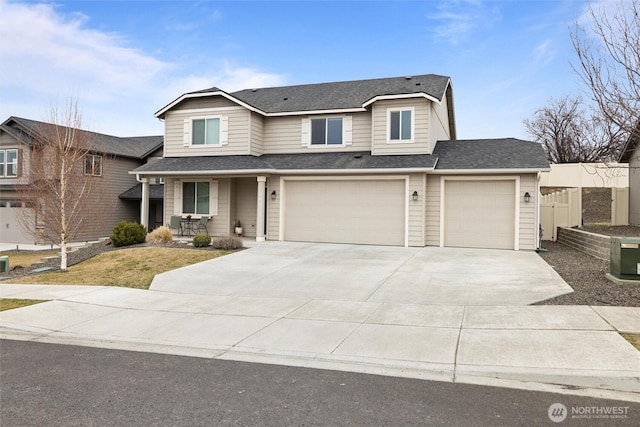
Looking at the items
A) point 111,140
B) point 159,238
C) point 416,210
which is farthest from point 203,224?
point 111,140

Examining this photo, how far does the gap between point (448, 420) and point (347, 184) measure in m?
14.6

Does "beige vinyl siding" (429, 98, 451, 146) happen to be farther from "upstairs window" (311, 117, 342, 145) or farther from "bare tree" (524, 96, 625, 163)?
"bare tree" (524, 96, 625, 163)

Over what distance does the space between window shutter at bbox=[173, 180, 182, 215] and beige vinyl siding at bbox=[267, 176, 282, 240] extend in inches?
184

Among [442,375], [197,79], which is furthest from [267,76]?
[442,375]

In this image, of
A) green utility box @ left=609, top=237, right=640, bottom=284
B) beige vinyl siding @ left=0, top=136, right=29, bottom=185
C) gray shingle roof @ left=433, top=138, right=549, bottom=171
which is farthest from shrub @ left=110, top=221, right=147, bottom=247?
green utility box @ left=609, top=237, right=640, bottom=284

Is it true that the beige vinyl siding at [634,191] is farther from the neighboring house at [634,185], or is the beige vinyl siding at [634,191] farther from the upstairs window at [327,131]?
the upstairs window at [327,131]

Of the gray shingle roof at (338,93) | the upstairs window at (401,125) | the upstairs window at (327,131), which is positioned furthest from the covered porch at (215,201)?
the upstairs window at (401,125)

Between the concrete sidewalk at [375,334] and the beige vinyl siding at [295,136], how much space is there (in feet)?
37.5

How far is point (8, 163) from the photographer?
2605 cm

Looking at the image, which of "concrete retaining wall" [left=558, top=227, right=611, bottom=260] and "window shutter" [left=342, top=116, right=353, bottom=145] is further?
"window shutter" [left=342, top=116, right=353, bottom=145]

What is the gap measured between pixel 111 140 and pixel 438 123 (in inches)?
827

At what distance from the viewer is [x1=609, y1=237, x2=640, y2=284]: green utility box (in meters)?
9.23

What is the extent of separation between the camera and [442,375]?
518 cm

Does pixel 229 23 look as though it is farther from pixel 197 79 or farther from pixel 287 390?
pixel 287 390
